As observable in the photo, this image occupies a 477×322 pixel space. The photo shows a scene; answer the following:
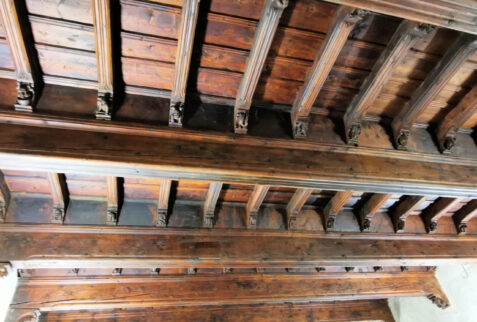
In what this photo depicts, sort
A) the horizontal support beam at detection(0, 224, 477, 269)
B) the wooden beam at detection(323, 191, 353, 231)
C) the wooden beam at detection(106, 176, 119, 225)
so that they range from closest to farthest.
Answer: the wooden beam at detection(106, 176, 119, 225), the horizontal support beam at detection(0, 224, 477, 269), the wooden beam at detection(323, 191, 353, 231)

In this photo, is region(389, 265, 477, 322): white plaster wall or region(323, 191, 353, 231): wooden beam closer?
region(323, 191, 353, 231): wooden beam

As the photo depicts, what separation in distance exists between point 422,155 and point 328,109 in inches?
36.9

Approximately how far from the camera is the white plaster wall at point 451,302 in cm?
389

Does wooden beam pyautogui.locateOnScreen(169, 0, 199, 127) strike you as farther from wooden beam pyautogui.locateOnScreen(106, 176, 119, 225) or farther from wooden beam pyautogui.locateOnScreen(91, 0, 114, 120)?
wooden beam pyautogui.locateOnScreen(106, 176, 119, 225)

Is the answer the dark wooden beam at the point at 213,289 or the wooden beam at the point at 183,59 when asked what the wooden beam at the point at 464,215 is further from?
the wooden beam at the point at 183,59

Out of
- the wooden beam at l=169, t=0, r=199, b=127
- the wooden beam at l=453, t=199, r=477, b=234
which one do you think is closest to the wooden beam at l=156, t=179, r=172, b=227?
the wooden beam at l=169, t=0, r=199, b=127

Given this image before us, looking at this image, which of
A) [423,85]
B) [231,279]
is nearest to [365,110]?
[423,85]

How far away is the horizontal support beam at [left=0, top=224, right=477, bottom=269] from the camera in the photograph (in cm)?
260

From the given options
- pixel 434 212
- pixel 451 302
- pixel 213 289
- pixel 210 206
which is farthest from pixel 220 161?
pixel 451 302

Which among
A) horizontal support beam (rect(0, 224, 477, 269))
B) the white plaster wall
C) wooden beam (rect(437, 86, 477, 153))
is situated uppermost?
wooden beam (rect(437, 86, 477, 153))

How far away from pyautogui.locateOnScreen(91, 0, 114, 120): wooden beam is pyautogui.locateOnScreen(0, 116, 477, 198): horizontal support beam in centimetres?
15

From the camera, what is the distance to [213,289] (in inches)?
147

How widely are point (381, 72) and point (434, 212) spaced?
2279mm

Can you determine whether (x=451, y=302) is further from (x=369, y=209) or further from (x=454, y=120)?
(x=454, y=120)
